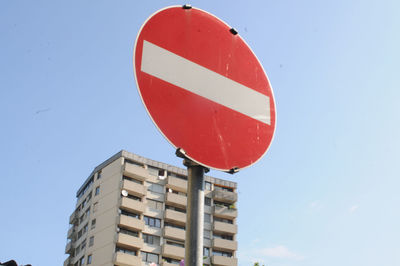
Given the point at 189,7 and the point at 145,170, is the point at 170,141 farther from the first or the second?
the point at 145,170

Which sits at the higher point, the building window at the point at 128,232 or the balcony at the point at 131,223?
the balcony at the point at 131,223

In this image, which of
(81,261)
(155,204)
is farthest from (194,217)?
(81,261)

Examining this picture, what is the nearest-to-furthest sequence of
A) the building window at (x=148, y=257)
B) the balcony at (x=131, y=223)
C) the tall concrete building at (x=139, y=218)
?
the balcony at (x=131, y=223) → the tall concrete building at (x=139, y=218) → the building window at (x=148, y=257)

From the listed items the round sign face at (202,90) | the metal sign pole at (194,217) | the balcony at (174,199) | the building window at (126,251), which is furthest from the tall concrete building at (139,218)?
the metal sign pole at (194,217)

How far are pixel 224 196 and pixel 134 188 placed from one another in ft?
42.5

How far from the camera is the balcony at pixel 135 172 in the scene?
59.6 meters

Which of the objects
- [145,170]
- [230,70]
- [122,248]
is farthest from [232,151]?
[145,170]

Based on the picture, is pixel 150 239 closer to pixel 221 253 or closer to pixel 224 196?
pixel 221 253

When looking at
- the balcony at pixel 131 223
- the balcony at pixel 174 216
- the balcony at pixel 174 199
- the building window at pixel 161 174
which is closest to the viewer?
the balcony at pixel 131 223

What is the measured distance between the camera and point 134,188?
58.9 metres

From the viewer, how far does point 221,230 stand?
64062 millimetres

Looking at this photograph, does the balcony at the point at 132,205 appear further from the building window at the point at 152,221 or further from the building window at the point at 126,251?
the building window at the point at 126,251

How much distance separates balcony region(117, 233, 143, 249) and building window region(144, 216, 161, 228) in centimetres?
305

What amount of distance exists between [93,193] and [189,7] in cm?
6113
